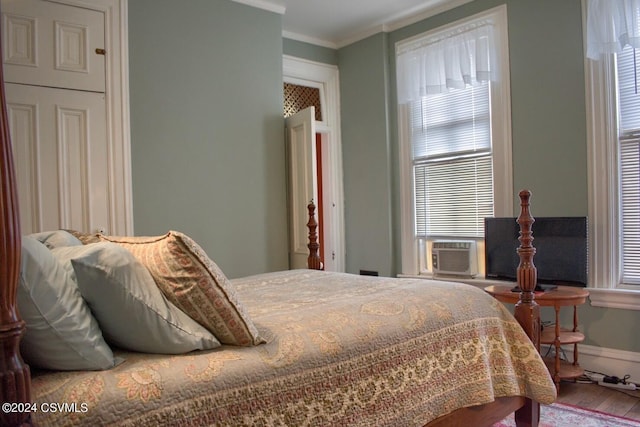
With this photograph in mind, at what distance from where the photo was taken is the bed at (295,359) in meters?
0.95

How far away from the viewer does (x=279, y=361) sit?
4.23 feet

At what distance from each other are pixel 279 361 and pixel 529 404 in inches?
55.1

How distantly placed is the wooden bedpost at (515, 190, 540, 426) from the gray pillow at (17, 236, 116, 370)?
5.63ft

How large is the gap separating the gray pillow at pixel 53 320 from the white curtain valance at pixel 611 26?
338cm

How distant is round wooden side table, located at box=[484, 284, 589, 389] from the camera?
9.43 feet

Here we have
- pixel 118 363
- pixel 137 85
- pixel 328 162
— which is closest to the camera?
pixel 118 363

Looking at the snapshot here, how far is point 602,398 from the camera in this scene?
2.91m

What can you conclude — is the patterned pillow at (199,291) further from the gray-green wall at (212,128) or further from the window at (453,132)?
the window at (453,132)

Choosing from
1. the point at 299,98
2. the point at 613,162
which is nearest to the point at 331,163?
the point at 299,98

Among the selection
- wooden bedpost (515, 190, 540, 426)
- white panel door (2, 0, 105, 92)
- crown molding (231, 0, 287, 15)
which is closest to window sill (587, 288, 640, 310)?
wooden bedpost (515, 190, 540, 426)

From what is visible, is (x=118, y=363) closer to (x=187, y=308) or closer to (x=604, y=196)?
(x=187, y=308)

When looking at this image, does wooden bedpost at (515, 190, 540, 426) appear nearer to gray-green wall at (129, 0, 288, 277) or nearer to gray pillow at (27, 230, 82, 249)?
gray pillow at (27, 230, 82, 249)

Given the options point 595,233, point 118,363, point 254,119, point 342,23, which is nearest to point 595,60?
point 595,233

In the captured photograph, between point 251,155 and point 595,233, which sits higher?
point 251,155
